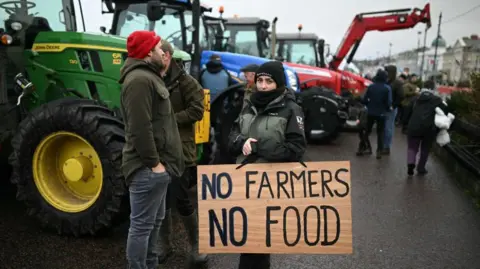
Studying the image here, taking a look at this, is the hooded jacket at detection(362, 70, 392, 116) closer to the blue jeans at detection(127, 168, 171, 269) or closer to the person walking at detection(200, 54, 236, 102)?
the person walking at detection(200, 54, 236, 102)

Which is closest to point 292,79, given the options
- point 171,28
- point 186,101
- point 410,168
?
point 410,168

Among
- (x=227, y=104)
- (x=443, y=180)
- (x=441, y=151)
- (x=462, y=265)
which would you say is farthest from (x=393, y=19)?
(x=462, y=265)

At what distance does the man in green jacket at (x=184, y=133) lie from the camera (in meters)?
3.99

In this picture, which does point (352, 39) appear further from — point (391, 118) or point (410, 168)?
point (410, 168)

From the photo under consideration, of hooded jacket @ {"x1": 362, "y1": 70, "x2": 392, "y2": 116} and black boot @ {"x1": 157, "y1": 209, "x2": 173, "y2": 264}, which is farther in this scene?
hooded jacket @ {"x1": 362, "y1": 70, "x2": 392, "y2": 116}

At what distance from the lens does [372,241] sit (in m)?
4.82

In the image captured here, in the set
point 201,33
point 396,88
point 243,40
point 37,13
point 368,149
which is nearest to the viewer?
point 37,13

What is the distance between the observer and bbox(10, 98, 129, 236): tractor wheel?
4.40m

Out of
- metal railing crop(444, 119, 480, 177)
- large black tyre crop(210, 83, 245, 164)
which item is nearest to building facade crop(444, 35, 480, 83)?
metal railing crop(444, 119, 480, 177)

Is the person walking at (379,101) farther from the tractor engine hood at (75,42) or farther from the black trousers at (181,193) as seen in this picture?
the black trousers at (181,193)

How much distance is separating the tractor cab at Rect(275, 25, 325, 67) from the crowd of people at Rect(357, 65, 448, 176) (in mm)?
2821

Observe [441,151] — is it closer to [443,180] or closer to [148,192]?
[443,180]

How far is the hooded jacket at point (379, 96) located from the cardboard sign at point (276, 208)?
670cm

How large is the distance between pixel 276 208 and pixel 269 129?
57 centimetres
